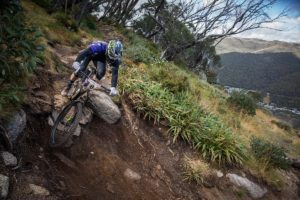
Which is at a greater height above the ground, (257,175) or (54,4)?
(54,4)

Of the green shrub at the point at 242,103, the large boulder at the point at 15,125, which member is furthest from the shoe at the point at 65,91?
the green shrub at the point at 242,103

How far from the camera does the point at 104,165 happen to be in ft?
19.5

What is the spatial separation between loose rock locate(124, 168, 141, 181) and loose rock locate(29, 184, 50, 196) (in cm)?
205

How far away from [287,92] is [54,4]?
158817mm

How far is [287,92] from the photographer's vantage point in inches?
6073

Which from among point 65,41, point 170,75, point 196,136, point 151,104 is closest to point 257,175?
point 196,136

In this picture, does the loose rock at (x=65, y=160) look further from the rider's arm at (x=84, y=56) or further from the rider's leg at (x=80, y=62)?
the rider's arm at (x=84, y=56)

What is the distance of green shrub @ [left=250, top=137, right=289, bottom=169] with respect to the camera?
30.3 ft

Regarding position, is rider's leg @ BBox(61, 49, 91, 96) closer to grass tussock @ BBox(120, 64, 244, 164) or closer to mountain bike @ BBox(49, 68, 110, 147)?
mountain bike @ BBox(49, 68, 110, 147)

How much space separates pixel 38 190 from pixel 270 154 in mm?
7553

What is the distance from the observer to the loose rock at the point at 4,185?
3846 millimetres

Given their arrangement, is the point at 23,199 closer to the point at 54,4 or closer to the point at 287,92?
the point at 54,4

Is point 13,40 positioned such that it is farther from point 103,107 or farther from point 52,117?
point 103,107

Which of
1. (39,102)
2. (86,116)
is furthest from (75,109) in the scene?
(86,116)
